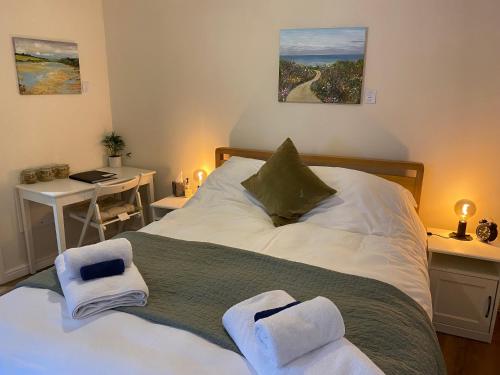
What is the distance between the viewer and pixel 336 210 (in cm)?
244

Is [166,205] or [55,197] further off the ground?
[55,197]

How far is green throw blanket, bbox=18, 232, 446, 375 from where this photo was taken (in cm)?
135

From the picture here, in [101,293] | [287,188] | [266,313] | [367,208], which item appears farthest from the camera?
[287,188]

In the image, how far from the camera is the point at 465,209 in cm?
256

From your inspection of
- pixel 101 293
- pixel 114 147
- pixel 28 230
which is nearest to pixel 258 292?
pixel 101 293

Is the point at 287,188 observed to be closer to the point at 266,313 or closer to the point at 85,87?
the point at 266,313

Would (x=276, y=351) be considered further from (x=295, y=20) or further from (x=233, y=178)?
(x=295, y=20)

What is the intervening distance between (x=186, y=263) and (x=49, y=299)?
0.59 m

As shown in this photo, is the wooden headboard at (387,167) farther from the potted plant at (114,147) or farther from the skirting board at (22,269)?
the skirting board at (22,269)

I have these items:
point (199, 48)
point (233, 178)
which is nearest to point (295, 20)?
point (199, 48)

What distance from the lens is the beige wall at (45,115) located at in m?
2.93

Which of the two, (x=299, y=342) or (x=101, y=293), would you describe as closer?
(x=299, y=342)

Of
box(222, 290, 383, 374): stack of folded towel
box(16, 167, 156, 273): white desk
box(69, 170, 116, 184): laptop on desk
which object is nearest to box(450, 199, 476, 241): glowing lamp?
box(222, 290, 383, 374): stack of folded towel

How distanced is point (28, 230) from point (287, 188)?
83.9 inches
